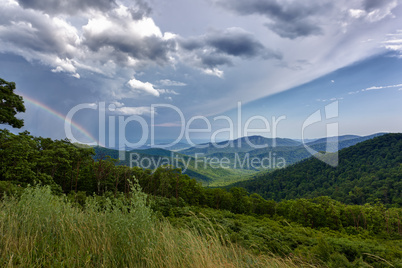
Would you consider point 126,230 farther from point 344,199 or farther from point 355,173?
point 355,173

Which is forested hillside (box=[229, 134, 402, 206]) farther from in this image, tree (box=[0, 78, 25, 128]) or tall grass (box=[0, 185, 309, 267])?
tree (box=[0, 78, 25, 128])

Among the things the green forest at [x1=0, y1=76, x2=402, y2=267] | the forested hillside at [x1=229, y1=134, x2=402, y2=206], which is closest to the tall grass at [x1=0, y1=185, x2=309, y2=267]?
the green forest at [x1=0, y1=76, x2=402, y2=267]

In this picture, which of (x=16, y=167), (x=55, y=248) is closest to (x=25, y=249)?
(x=55, y=248)

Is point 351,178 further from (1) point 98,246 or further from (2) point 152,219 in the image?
(1) point 98,246

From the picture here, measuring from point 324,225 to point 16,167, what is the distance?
53317mm

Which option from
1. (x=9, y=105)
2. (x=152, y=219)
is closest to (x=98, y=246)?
(x=152, y=219)

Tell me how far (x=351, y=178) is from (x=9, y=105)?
190259 mm

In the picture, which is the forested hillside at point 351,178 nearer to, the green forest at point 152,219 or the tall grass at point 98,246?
the green forest at point 152,219

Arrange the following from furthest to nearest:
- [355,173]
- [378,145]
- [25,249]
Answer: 1. [378,145]
2. [355,173]
3. [25,249]

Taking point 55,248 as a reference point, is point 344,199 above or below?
below

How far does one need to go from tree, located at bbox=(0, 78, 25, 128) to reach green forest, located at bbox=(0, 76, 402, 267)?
0.25 ft

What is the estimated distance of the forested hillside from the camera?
10944 centimetres

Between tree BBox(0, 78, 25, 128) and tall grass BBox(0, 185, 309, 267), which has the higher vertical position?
tree BBox(0, 78, 25, 128)

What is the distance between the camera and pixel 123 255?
2748mm
